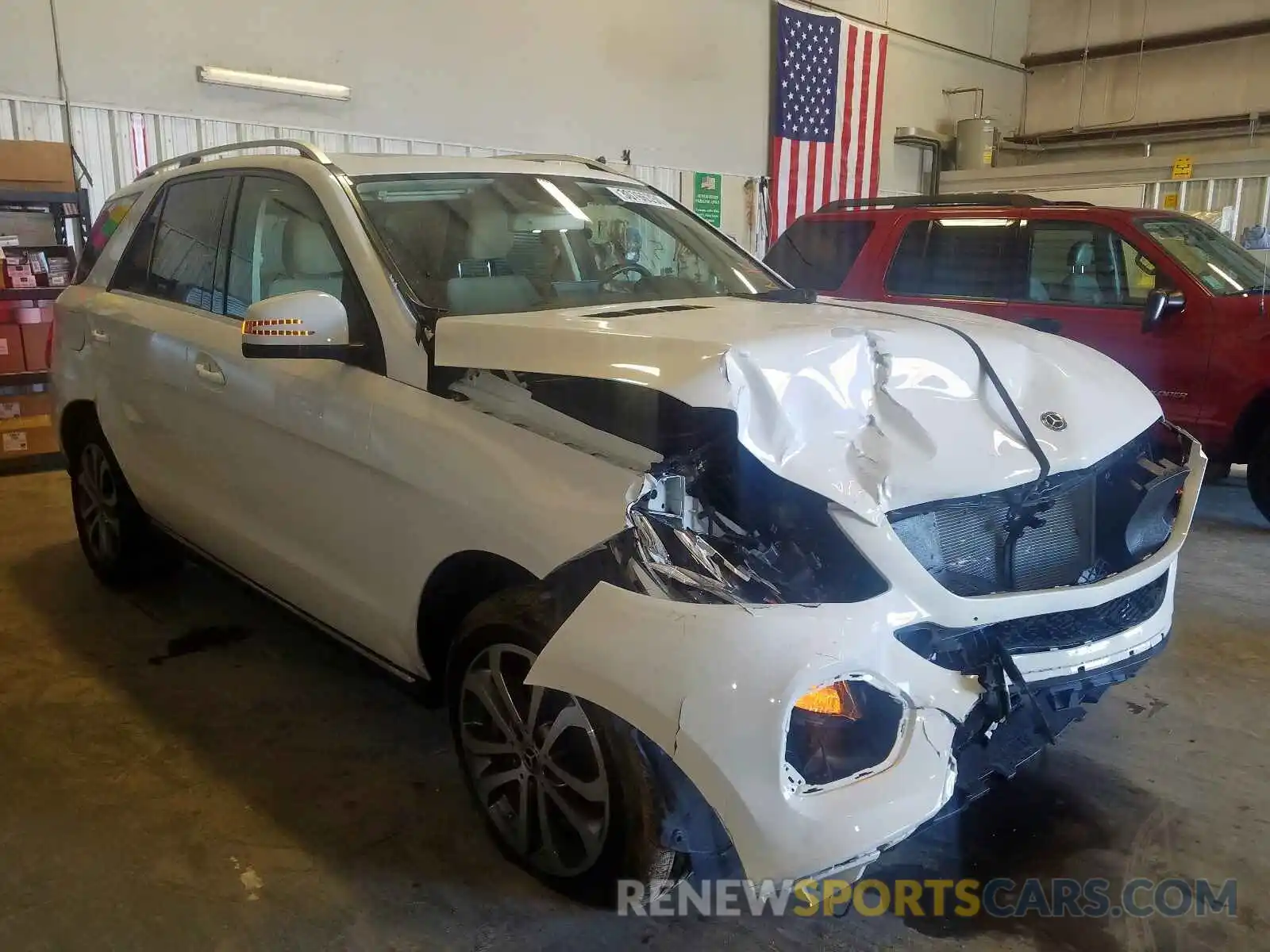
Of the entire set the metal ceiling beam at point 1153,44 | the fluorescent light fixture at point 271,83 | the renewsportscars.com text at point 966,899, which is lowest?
the renewsportscars.com text at point 966,899

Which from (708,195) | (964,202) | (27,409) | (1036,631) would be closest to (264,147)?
(1036,631)

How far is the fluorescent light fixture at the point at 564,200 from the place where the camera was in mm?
2934

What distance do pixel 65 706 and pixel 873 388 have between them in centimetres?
263

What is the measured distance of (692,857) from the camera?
1876 millimetres

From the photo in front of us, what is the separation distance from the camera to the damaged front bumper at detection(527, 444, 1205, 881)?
5.07 ft

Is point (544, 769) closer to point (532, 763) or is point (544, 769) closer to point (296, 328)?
point (532, 763)

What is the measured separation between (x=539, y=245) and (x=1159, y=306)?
3704mm

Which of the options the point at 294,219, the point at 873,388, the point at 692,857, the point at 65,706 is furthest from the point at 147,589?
the point at 873,388

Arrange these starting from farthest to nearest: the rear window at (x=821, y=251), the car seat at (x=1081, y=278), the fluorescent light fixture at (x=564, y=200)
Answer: the rear window at (x=821, y=251)
the car seat at (x=1081, y=278)
the fluorescent light fixture at (x=564, y=200)

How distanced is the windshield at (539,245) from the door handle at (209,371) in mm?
722

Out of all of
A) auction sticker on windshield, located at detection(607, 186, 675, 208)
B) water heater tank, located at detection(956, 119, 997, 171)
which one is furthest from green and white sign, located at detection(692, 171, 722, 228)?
auction sticker on windshield, located at detection(607, 186, 675, 208)

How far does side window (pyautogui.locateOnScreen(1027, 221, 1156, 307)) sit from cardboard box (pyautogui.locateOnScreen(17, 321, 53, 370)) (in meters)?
6.11

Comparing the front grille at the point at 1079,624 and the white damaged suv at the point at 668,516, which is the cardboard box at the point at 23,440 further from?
the front grille at the point at 1079,624

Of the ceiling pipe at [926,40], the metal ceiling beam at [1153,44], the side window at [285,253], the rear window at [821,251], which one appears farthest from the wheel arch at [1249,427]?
the metal ceiling beam at [1153,44]
